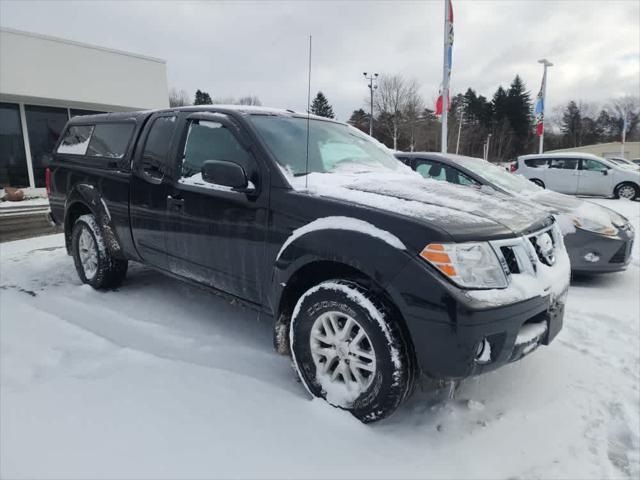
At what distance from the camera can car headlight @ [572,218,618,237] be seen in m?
4.84

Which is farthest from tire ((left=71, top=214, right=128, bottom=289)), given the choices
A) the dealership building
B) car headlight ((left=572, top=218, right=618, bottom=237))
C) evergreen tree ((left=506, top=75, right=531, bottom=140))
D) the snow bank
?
evergreen tree ((left=506, top=75, right=531, bottom=140))

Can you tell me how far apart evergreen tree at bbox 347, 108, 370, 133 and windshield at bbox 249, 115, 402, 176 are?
47.1 m

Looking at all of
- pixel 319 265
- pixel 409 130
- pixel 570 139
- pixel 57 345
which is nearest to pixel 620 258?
pixel 319 265

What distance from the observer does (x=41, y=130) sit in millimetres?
14938

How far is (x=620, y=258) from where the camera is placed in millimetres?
4891

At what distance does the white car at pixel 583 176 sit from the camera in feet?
45.1

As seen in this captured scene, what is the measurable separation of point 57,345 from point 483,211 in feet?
9.65

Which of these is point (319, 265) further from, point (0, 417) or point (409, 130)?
point (409, 130)

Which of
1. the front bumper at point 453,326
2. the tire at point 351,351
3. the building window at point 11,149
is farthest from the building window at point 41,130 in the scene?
the front bumper at point 453,326

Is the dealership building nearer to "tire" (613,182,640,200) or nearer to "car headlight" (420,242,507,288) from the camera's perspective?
"car headlight" (420,242,507,288)

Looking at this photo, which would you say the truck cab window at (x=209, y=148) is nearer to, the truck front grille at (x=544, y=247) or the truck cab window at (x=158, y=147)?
the truck cab window at (x=158, y=147)

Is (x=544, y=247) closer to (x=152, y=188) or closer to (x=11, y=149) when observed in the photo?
(x=152, y=188)

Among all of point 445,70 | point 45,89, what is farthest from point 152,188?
point 45,89

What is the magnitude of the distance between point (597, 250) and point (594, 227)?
0.25m
